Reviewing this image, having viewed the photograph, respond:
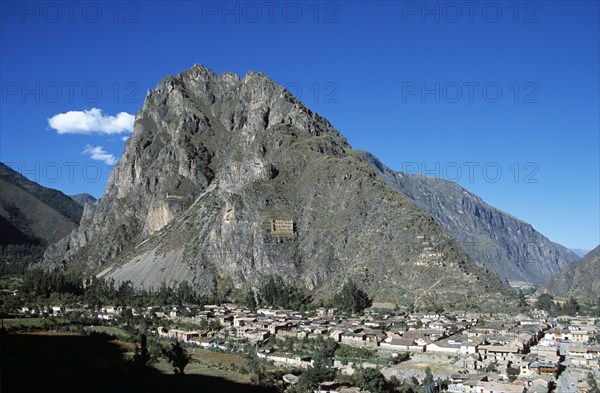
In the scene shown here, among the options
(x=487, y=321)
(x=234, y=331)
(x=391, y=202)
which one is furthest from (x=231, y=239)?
(x=487, y=321)

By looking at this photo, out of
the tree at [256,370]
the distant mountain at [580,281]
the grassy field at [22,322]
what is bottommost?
the tree at [256,370]

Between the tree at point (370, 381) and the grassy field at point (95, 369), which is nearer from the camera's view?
the grassy field at point (95, 369)

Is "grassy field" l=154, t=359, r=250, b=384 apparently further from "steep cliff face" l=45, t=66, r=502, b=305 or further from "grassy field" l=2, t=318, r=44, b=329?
"steep cliff face" l=45, t=66, r=502, b=305

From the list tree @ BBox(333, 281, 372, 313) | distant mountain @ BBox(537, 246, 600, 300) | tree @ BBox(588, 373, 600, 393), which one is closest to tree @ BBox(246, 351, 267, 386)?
tree @ BBox(588, 373, 600, 393)

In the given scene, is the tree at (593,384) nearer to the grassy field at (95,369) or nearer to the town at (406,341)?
the town at (406,341)

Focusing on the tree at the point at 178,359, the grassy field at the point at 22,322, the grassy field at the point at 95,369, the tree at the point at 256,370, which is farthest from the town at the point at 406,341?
the tree at the point at 178,359

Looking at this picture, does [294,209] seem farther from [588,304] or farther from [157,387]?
[157,387]

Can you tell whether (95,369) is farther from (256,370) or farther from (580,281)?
(580,281)
